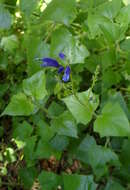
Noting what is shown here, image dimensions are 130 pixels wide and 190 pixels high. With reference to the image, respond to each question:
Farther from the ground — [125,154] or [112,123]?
[112,123]

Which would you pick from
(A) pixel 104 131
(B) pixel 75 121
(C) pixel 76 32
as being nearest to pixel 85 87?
(C) pixel 76 32

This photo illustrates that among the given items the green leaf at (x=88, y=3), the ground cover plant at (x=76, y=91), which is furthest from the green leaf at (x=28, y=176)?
the green leaf at (x=88, y=3)

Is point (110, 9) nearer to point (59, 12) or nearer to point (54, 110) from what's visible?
point (59, 12)

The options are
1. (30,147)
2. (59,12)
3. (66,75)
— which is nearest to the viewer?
(66,75)

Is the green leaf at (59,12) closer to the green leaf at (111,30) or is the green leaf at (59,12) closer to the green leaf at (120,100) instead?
the green leaf at (111,30)

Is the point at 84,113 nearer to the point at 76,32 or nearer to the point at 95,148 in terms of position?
the point at 95,148

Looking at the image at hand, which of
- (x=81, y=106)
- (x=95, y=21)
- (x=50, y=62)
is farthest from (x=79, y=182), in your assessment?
(x=95, y=21)
